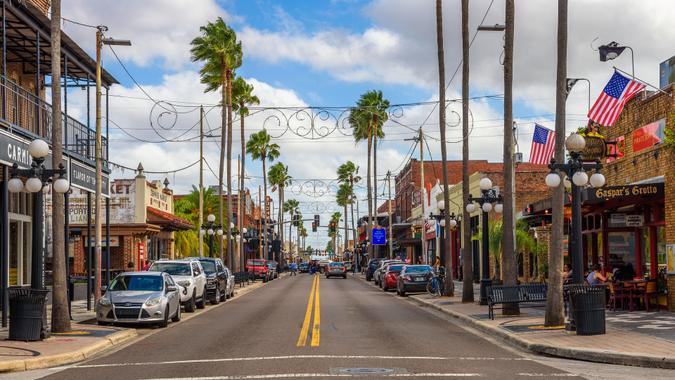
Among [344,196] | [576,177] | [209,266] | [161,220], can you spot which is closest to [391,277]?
[161,220]

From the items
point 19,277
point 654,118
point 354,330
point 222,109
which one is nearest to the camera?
point 354,330

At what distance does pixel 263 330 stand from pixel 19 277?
14.3 metres

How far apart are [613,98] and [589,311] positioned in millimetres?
10970

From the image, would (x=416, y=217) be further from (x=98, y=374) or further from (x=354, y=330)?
(x=98, y=374)

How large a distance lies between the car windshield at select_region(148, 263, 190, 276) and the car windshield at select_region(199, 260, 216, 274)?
15.1ft

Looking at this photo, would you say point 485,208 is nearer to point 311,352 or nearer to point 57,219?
A: point 311,352

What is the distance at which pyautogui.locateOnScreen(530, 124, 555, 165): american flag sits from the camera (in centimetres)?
3553

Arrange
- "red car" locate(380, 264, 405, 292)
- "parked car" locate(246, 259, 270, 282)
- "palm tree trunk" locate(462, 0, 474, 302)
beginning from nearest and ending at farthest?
"palm tree trunk" locate(462, 0, 474, 302), "red car" locate(380, 264, 405, 292), "parked car" locate(246, 259, 270, 282)

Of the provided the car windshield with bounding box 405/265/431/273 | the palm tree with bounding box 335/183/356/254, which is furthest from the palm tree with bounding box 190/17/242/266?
the palm tree with bounding box 335/183/356/254

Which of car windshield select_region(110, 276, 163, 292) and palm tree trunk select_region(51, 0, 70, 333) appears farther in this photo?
car windshield select_region(110, 276, 163, 292)

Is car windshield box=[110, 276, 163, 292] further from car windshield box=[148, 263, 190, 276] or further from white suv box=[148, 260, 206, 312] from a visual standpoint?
car windshield box=[148, 263, 190, 276]

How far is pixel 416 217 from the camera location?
82125 mm

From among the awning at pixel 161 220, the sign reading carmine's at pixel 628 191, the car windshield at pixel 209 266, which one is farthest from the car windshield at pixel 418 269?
the sign reading carmine's at pixel 628 191

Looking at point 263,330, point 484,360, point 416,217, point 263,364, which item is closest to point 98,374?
point 263,364
